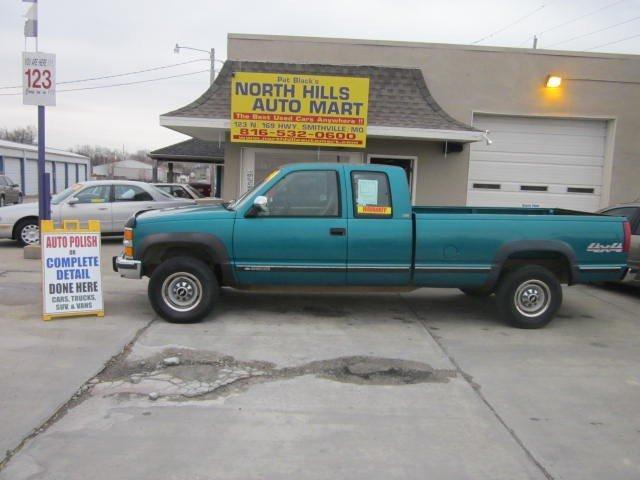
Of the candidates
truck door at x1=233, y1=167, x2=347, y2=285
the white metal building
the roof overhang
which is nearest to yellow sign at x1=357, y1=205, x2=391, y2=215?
truck door at x1=233, y1=167, x2=347, y2=285

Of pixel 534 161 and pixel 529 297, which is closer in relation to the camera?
pixel 529 297

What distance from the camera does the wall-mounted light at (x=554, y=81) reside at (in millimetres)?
12906

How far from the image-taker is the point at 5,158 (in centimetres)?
3856

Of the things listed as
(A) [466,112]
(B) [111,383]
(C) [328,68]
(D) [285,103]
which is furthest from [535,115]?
(B) [111,383]

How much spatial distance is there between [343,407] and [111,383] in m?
2.00

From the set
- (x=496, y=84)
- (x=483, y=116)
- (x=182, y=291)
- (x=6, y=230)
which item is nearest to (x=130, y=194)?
(x=6, y=230)

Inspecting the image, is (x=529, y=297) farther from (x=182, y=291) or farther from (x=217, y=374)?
(x=182, y=291)

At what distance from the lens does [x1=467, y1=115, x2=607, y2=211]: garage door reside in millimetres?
13422

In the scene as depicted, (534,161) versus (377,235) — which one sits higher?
(534,161)

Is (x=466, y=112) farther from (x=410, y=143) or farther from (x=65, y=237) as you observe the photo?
(x=65, y=237)

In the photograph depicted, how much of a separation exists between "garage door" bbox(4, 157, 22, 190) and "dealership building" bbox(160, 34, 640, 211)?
31993 mm

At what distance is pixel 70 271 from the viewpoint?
6746 mm

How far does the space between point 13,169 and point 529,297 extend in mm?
41970

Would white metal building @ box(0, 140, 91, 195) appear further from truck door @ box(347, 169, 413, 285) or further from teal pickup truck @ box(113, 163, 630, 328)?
truck door @ box(347, 169, 413, 285)
